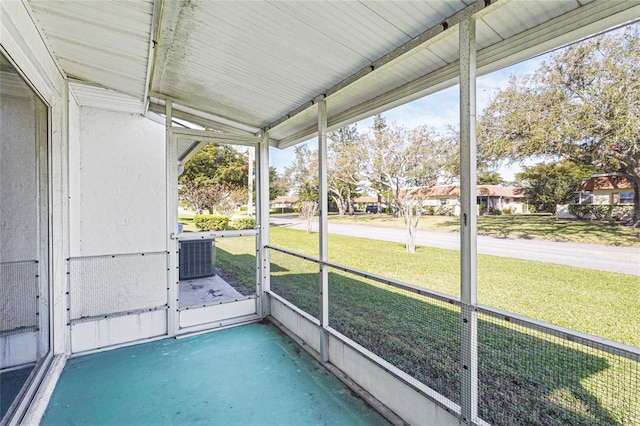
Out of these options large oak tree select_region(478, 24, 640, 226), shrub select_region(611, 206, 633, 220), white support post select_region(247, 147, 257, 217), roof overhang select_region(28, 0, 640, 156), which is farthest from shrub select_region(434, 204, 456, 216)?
white support post select_region(247, 147, 257, 217)

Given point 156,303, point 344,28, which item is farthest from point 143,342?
point 344,28

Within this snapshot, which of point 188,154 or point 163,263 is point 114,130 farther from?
point 163,263

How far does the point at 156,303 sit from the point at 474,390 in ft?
11.1

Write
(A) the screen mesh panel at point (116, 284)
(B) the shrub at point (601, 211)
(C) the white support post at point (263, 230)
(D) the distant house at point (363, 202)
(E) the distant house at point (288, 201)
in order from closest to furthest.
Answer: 1. (B) the shrub at point (601, 211)
2. (A) the screen mesh panel at point (116, 284)
3. (C) the white support post at point (263, 230)
4. (E) the distant house at point (288, 201)
5. (D) the distant house at point (363, 202)

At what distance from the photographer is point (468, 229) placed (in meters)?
1.63

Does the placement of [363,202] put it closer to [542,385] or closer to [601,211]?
[601,211]

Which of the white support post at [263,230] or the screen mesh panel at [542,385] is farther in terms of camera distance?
the white support post at [263,230]

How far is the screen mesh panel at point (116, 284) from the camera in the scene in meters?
3.11

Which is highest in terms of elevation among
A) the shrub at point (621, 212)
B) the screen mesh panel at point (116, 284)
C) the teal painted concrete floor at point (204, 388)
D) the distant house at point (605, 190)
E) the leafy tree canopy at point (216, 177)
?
the leafy tree canopy at point (216, 177)

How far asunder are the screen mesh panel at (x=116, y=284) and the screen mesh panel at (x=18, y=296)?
28.4 inches

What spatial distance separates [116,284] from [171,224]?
0.89 meters

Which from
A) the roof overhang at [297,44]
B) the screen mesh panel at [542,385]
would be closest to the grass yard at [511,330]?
the screen mesh panel at [542,385]

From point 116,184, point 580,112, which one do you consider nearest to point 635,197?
point 580,112

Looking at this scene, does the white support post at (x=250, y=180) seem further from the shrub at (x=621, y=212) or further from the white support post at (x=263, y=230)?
the shrub at (x=621, y=212)
